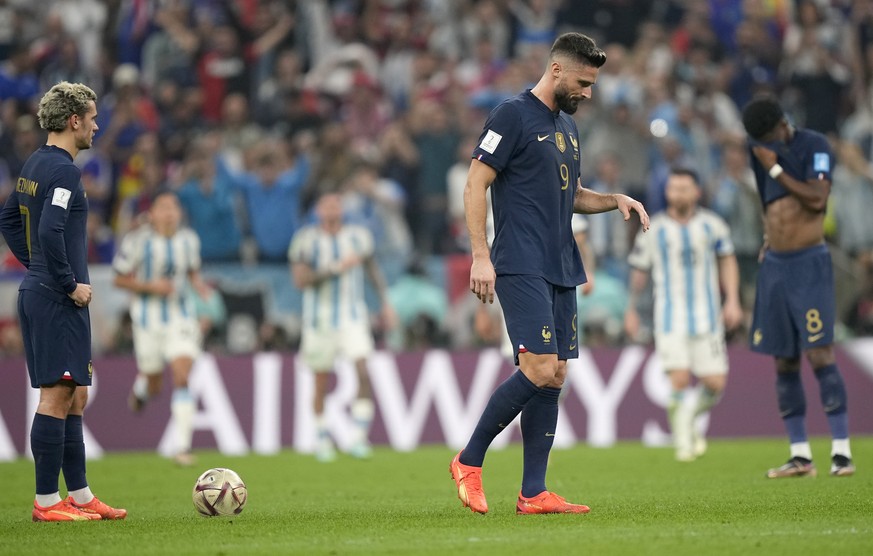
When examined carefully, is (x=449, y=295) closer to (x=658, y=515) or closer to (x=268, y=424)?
(x=268, y=424)

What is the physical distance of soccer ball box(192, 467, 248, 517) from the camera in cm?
872

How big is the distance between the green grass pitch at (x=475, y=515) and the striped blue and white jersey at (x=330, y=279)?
264 centimetres

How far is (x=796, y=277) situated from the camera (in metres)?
11.4

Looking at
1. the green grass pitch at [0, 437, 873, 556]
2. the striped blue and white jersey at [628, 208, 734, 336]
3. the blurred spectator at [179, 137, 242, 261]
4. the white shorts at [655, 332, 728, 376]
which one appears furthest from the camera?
the blurred spectator at [179, 137, 242, 261]

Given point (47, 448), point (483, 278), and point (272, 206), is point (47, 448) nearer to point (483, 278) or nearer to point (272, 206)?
point (483, 278)

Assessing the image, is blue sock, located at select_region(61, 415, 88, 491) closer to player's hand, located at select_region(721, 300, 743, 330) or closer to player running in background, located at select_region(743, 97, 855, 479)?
player running in background, located at select_region(743, 97, 855, 479)

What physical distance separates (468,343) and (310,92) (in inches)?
213

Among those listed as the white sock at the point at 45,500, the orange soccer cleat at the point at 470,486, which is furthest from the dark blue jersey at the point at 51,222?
A: the orange soccer cleat at the point at 470,486

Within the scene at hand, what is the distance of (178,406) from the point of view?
50.0 feet

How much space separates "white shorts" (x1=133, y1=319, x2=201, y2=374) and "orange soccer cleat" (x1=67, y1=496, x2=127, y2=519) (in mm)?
6252

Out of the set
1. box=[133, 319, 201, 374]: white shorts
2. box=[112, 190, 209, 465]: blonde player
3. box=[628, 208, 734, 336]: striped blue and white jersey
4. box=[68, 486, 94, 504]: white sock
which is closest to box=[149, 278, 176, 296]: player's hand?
box=[112, 190, 209, 465]: blonde player

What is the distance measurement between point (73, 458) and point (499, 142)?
3551 mm

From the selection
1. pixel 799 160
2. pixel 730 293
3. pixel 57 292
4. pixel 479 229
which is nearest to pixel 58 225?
pixel 57 292

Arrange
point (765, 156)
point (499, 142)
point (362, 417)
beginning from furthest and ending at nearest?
point (362, 417) → point (765, 156) → point (499, 142)
